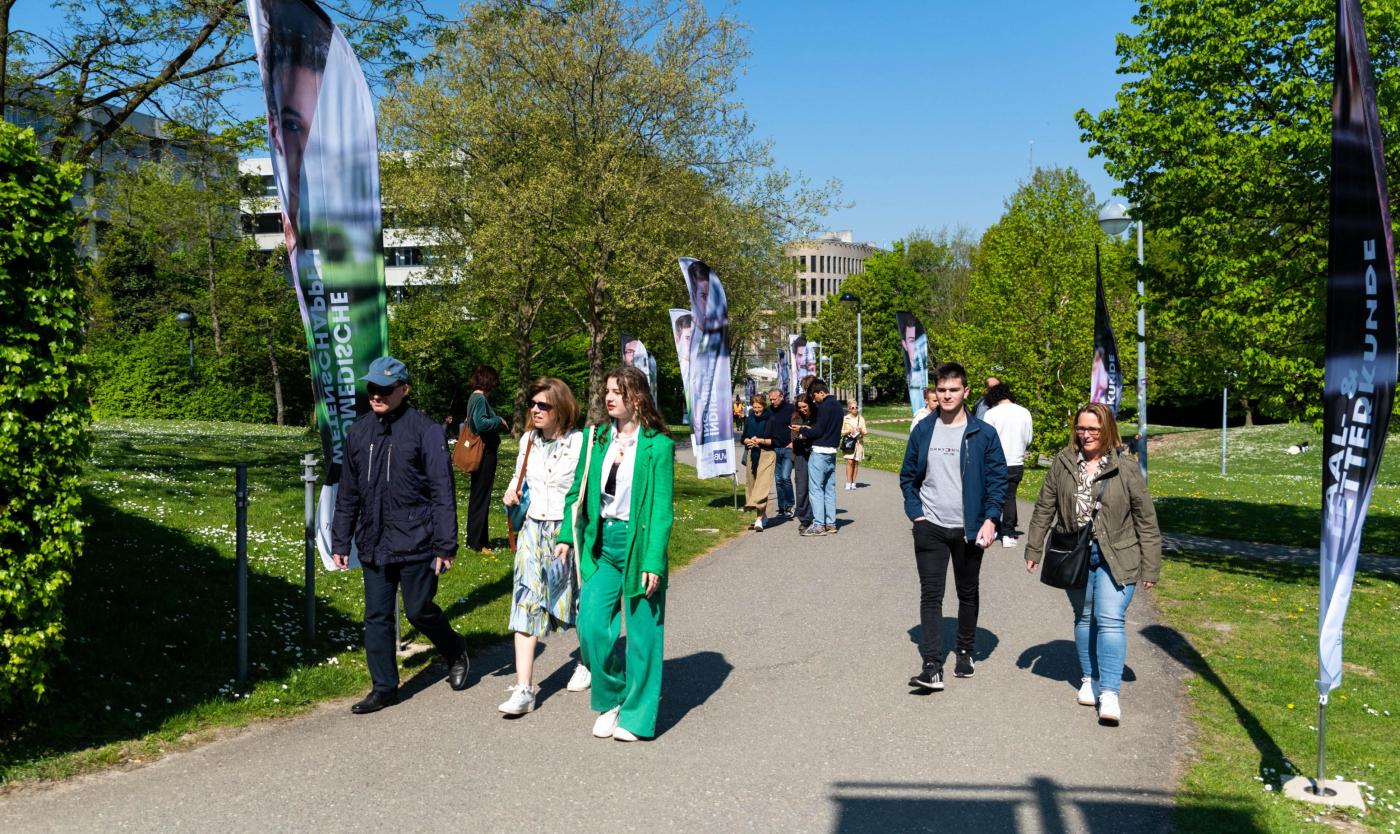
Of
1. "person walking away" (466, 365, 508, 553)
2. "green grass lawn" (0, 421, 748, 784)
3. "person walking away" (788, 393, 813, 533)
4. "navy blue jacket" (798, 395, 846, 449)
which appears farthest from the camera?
"person walking away" (788, 393, 813, 533)

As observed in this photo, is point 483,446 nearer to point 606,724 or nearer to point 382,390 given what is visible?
point 382,390

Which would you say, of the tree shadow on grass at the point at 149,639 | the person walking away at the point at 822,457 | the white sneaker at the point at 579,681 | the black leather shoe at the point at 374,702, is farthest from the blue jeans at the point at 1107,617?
the person walking away at the point at 822,457

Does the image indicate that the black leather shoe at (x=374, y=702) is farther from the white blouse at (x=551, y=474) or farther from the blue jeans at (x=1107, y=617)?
the blue jeans at (x=1107, y=617)

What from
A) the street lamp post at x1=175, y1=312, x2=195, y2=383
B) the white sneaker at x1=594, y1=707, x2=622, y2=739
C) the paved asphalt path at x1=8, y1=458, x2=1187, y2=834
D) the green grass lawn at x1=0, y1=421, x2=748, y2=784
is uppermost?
the street lamp post at x1=175, y1=312, x2=195, y2=383

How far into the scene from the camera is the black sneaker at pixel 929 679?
21.8ft

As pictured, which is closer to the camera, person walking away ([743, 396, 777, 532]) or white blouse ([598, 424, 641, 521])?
white blouse ([598, 424, 641, 521])

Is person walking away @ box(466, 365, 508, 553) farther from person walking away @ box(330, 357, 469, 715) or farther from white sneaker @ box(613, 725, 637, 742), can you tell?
white sneaker @ box(613, 725, 637, 742)

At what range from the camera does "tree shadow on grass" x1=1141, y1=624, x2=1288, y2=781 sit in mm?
5602

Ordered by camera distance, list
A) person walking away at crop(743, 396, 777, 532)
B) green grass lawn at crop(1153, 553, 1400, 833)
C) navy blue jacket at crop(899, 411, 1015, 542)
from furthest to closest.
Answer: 1. person walking away at crop(743, 396, 777, 532)
2. navy blue jacket at crop(899, 411, 1015, 542)
3. green grass lawn at crop(1153, 553, 1400, 833)

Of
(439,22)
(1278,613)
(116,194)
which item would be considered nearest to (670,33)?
(439,22)

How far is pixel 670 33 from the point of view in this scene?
88.6ft

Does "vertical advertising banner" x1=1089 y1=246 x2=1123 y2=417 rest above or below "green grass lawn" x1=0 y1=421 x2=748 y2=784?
above

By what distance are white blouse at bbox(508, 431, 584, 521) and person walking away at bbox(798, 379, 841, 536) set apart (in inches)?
295

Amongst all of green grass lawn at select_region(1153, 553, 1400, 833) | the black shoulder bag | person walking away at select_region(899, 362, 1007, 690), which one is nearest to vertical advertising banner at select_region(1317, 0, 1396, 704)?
green grass lawn at select_region(1153, 553, 1400, 833)
